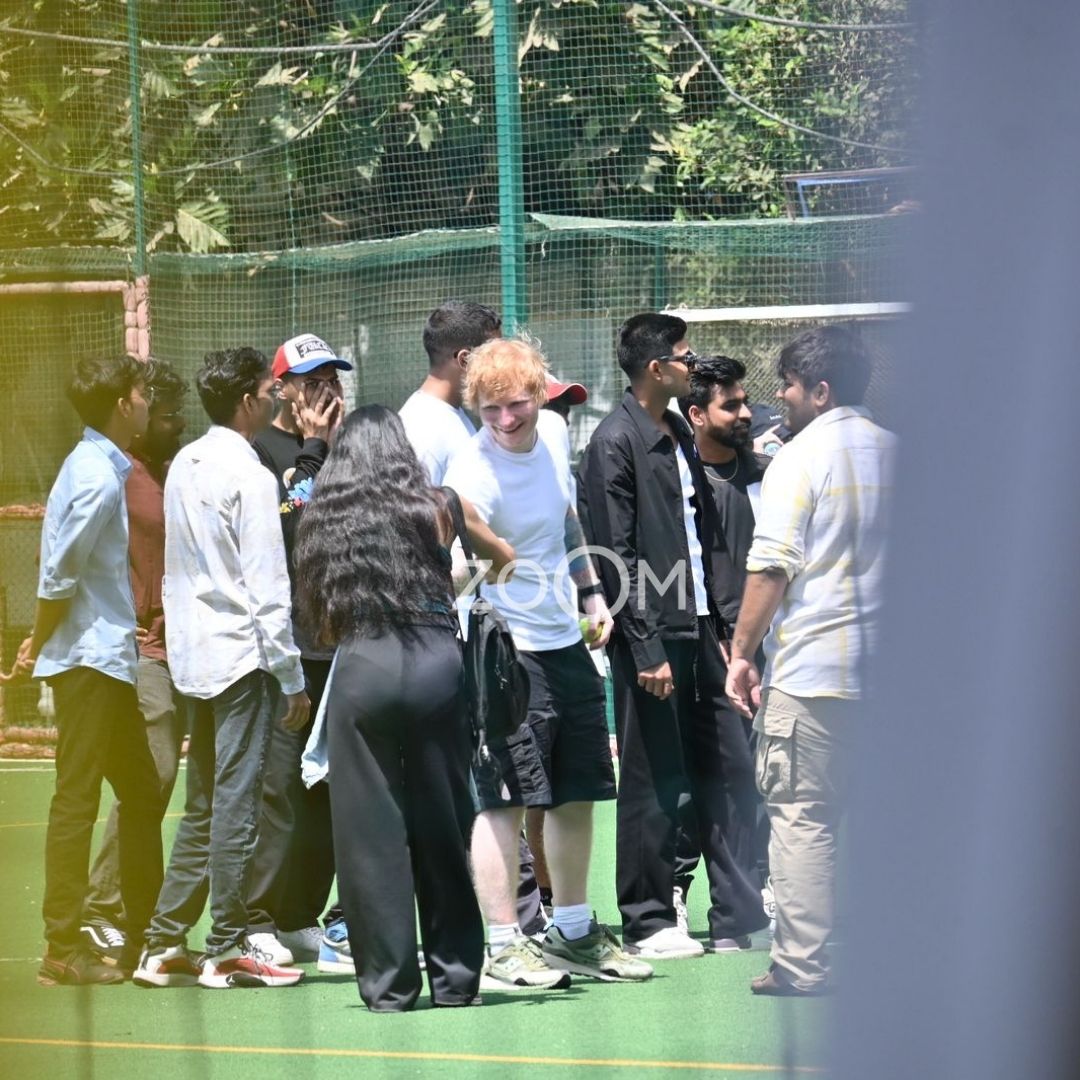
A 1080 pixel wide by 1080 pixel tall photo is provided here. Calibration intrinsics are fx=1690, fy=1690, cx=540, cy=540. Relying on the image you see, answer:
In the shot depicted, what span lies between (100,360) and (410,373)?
22.2 feet

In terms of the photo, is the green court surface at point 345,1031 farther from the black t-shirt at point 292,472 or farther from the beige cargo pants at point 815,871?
the beige cargo pants at point 815,871

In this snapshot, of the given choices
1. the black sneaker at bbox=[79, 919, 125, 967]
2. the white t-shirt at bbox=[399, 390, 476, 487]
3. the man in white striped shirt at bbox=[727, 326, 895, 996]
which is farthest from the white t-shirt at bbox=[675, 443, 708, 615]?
the man in white striped shirt at bbox=[727, 326, 895, 996]

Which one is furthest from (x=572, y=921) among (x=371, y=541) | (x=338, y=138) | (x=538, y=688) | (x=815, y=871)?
(x=815, y=871)

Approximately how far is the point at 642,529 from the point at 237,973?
4.76ft

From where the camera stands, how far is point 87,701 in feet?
12.6

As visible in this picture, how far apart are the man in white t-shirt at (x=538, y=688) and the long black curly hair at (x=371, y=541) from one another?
0.92 feet

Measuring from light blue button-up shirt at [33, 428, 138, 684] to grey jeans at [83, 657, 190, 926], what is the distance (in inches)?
18.0

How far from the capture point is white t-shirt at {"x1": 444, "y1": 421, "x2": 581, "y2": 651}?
3.90 metres

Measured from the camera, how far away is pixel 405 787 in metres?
3.62

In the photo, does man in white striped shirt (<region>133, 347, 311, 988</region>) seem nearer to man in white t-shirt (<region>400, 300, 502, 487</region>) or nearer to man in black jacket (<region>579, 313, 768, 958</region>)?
man in white t-shirt (<region>400, 300, 502, 487</region>)

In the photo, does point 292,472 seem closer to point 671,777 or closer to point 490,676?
point 490,676

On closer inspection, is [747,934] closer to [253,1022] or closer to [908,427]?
[253,1022]

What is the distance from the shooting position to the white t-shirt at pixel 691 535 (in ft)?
14.0

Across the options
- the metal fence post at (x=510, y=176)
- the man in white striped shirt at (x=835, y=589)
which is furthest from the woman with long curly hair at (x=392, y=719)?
the man in white striped shirt at (x=835, y=589)
